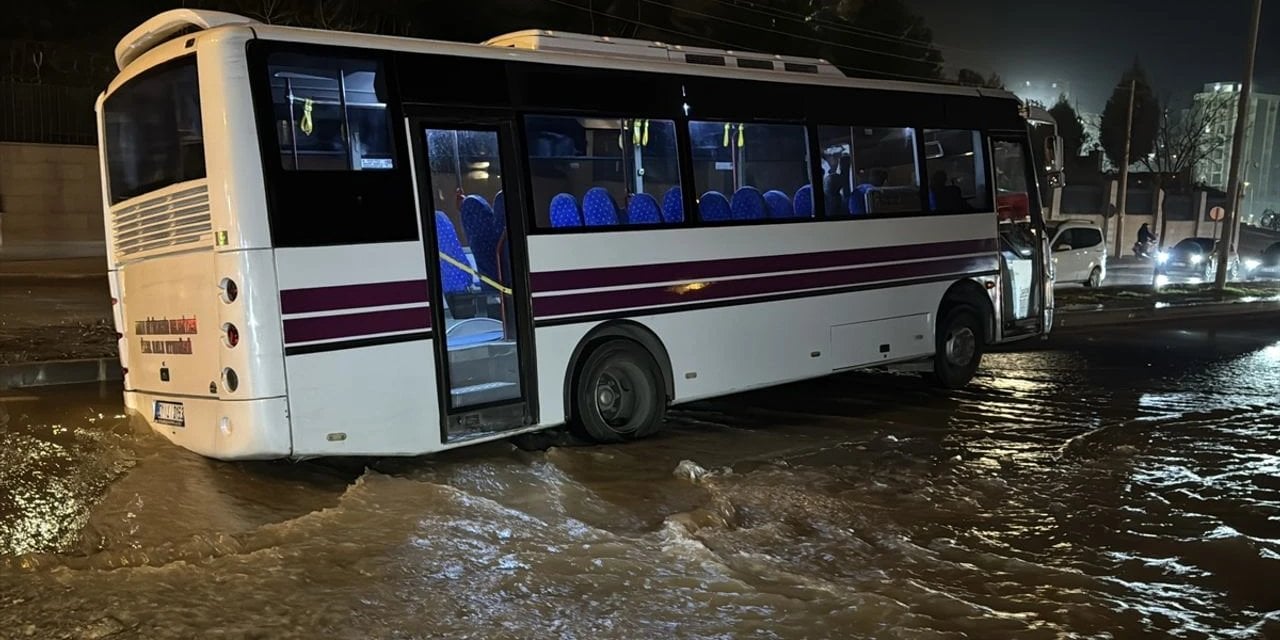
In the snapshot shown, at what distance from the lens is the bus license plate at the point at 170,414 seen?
663 centimetres

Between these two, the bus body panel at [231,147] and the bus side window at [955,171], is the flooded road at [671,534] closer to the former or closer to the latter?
the bus body panel at [231,147]

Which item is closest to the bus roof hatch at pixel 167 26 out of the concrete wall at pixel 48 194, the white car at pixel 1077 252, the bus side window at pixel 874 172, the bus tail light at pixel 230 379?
the bus tail light at pixel 230 379

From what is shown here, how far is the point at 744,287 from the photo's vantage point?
8.87 metres

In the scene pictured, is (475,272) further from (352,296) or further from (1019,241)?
(1019,241)

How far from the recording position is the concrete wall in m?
20.3

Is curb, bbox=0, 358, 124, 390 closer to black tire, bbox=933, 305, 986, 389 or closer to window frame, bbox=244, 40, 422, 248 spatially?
window frame, bbox=244, 40, 422, 248

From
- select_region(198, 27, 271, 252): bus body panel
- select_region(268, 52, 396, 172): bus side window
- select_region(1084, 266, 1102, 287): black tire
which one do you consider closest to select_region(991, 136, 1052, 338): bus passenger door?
select_region(268, 52, 396, 172): bus side window

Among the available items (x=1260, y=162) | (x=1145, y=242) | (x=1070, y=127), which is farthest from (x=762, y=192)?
(x=1260, y=162)

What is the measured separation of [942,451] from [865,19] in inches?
1383

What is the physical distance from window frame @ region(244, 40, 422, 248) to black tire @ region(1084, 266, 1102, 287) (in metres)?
22.4

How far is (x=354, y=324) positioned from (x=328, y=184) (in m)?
0.94

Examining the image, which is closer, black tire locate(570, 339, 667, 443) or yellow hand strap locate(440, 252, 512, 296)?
yellow hand strap locate(440, 252, 512, 296)

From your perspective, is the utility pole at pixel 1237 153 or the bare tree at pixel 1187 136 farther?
the bare tree at pixel 1187 136

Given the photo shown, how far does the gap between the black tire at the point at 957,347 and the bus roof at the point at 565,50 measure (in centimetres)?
261
